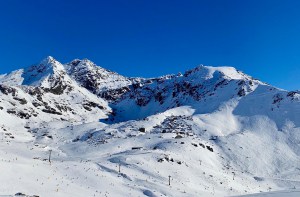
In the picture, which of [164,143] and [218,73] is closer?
[164,143]

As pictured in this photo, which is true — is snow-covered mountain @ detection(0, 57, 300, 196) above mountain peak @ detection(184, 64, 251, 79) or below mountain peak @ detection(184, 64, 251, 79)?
below

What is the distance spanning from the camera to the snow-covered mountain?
176 ft

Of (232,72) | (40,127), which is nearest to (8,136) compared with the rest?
(40,127)

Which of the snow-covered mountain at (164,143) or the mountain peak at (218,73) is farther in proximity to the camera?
the mountain peak at (218,73)

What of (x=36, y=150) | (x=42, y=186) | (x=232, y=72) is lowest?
(x=42, y=186)

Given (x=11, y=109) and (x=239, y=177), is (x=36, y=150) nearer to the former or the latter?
(x=239, y=177)

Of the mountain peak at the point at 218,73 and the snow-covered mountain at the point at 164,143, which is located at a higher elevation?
the mountain peak at the point at 218,73

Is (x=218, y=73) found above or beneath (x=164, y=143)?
above

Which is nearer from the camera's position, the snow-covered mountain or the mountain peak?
the snow-covered mountain

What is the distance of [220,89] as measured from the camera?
529ft

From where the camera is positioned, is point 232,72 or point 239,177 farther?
point 232,72

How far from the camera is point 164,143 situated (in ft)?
302

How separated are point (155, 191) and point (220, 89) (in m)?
114

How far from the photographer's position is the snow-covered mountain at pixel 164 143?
2116 inches
